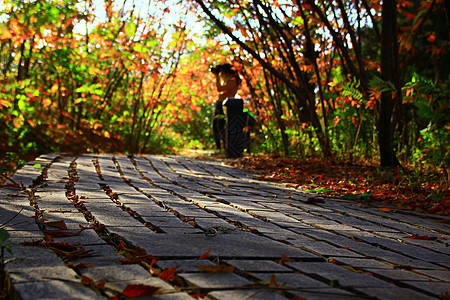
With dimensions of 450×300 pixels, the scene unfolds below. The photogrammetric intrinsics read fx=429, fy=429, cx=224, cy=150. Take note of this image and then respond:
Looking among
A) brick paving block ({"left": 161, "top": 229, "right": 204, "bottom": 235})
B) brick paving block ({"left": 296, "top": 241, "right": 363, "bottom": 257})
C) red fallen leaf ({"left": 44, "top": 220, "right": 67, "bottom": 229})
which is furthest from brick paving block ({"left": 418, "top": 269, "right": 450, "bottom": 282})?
red fallen leaf ({"left": 44, "top": 220, "right": 67, "bottom": 229})

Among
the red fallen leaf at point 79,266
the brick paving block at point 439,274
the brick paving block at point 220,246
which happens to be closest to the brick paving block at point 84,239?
the brick paving block at point 220,246

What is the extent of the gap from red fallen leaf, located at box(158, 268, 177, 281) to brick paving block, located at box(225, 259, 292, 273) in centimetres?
27

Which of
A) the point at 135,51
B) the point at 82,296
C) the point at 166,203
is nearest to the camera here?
the point at 82,296

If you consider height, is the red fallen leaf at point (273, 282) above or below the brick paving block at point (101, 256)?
below

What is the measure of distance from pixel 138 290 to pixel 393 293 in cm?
88

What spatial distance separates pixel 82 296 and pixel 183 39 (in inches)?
314

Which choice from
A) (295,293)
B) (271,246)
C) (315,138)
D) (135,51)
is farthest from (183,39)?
(295,293)

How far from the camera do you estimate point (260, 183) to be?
504 centimetres

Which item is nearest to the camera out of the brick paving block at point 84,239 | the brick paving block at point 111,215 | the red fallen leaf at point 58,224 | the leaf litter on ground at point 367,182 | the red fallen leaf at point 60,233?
the brick paving block at point 84,239

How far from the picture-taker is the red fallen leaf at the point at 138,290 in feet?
4.45

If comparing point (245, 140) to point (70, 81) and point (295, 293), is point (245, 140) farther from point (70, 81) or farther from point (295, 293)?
point (295, 293)

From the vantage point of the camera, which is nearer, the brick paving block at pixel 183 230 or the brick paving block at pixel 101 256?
the brick paving block at pixel 101 256

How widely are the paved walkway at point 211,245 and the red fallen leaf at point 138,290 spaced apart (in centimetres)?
3

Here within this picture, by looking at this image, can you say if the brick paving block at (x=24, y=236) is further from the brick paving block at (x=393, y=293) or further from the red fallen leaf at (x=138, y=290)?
the brick paving block at (x=393, y=293)
